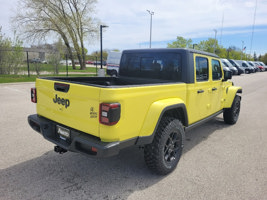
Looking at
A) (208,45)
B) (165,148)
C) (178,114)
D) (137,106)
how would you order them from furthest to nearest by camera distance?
(208,45), (178,114), (165,148), (137,106)

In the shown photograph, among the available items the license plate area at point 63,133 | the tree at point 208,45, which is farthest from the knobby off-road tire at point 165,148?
the tree at point 208,45

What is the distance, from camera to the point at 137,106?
100 inches

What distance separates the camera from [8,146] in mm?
3963

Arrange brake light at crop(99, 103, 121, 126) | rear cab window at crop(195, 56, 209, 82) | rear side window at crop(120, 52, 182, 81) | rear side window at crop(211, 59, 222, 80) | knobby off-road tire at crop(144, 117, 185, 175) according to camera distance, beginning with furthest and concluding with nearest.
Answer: rear side window at crop(211, 59, 222, 80)
rear cab window at crop(195, 56, 209, 82)
rear side window at crop(120, 52, 182, 81)
knobby off-road tire at crop(144, 117, 185, 175)
brake light at crop(99, 103, 121, 126)

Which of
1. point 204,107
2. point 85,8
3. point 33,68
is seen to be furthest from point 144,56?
point 85,8

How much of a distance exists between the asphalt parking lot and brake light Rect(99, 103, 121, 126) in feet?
3.29

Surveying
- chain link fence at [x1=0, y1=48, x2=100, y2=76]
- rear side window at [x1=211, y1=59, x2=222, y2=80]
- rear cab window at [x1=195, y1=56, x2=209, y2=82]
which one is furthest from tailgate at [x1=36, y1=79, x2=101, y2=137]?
chain link fence at [x1=0, y1=48, x2=100, y2=76]

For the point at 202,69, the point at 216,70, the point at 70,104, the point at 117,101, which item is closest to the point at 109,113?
the point at 117,101

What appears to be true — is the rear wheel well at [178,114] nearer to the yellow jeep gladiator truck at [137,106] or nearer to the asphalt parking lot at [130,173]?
the yellow jeep gladiator truck at [137,106]

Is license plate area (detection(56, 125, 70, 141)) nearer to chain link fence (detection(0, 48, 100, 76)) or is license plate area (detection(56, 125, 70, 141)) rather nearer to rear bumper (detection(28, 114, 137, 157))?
rear bumper (detection(28, 114, 137, 157))

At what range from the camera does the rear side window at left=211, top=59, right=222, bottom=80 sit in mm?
4466

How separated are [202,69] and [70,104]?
258 centimetres

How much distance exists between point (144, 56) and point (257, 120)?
4451 millimetres

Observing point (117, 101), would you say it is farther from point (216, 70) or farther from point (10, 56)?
point (10, 56)
